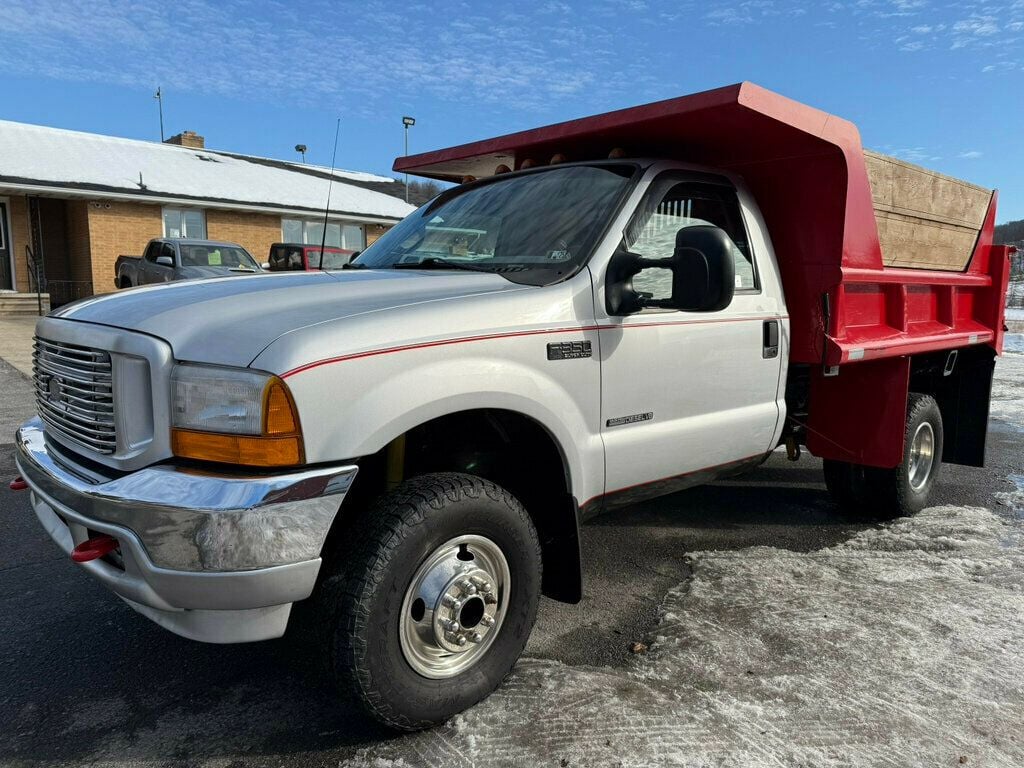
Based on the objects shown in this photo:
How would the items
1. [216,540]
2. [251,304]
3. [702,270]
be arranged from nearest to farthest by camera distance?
[216,540] → [251,304] → [702,270]

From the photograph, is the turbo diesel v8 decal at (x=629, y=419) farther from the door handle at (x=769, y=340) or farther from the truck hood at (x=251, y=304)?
the door handle at (x=769, y=340)

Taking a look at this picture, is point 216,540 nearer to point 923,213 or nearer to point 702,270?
point 702,270

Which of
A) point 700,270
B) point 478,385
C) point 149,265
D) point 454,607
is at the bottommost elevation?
point 454,607

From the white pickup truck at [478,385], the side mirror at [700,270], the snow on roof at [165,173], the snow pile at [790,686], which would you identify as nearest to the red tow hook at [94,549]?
the white pickup truck at [478,385]

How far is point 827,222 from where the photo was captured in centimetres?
390

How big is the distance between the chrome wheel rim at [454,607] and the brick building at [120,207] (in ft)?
63.2

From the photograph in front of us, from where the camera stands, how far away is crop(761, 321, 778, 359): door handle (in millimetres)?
3725

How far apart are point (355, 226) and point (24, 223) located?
912 cm

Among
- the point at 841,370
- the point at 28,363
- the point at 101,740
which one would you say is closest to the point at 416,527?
the point at 101,740

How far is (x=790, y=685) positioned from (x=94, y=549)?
95.5 inches

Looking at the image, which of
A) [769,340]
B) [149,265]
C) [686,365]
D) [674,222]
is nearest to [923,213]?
[769,340]

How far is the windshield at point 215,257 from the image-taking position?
15.3m

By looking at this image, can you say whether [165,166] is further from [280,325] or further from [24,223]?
[280,325]

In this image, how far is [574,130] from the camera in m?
3.86
